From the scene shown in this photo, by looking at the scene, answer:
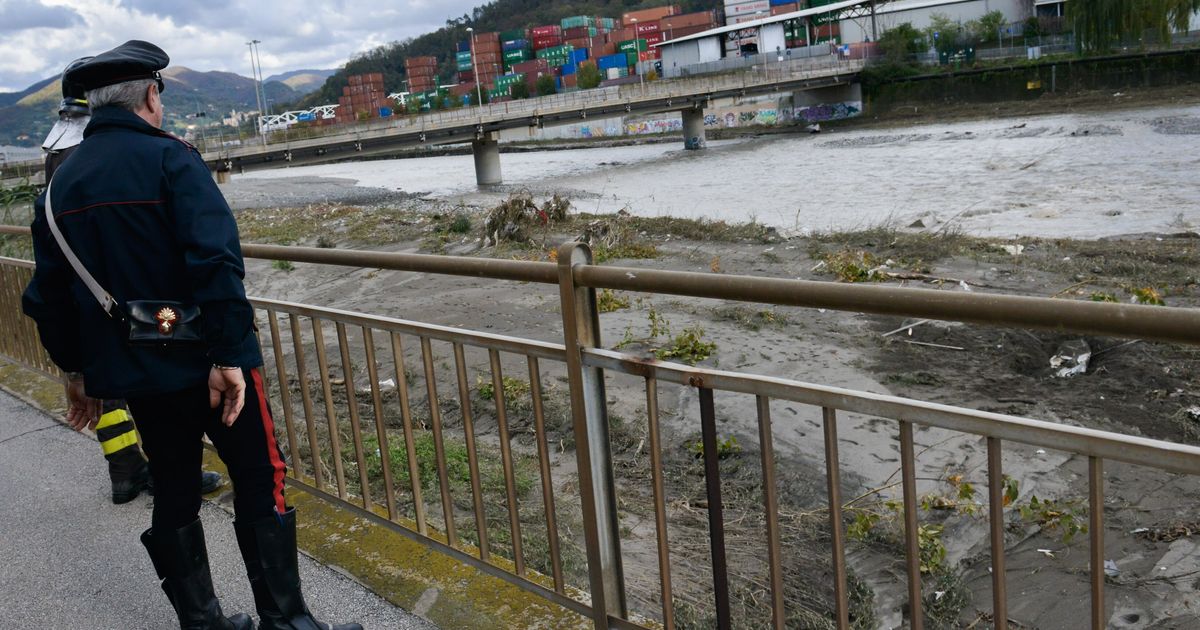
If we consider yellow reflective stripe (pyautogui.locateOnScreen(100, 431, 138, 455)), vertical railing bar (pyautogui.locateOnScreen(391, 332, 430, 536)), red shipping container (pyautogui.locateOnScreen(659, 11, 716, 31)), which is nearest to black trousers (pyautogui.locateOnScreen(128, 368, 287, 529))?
vertical railing bar (pyautogui.locateOnScreen(391, 332, 430, 536))

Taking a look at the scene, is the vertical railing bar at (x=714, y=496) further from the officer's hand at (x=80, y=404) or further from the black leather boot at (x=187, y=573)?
the officer's hand at (x=80, y=404)

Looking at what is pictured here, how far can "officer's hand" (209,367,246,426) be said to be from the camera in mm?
2850

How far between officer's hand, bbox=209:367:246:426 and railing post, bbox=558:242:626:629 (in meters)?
0.89

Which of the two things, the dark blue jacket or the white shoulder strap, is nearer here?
the dark blue jacket

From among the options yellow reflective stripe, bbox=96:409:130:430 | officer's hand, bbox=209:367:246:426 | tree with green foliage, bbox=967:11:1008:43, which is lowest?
yellow reflective stripe, bbox=96:409:130:430

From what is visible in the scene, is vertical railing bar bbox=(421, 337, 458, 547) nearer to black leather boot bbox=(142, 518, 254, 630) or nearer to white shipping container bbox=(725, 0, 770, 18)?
black leather boot bbox=(142, 518, 254, 630)

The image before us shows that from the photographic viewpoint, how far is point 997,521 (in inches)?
81.2

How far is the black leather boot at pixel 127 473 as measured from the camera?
4688 millimetres

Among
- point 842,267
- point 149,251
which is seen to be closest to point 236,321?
point 149,251

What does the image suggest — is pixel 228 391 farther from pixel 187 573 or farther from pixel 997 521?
pixel 997 521

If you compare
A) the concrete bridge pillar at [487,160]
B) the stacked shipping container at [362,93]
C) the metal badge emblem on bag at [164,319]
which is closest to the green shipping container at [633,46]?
the stacked shipping container at [362,93]

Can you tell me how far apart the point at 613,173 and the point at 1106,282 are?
113ft

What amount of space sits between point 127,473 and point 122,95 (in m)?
2.42

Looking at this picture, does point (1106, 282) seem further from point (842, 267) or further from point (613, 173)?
point (613, 173)
